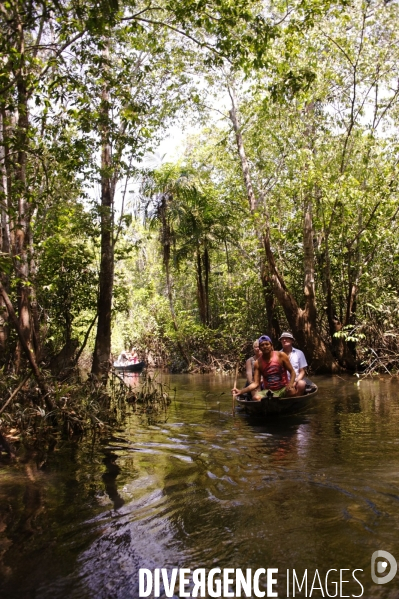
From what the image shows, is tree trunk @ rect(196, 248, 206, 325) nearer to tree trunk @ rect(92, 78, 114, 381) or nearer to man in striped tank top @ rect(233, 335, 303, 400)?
tree trunk @ rect(92, 78, 114, 381)

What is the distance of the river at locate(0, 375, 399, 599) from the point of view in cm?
371

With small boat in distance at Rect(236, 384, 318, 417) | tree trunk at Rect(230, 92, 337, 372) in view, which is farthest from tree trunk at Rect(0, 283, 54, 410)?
tree trunk at Rect(230, 92, 337, 372)

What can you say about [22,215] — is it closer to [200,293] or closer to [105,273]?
[105,273]

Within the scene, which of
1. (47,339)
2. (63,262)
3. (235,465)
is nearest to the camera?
(235,465)

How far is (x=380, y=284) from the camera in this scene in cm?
1853

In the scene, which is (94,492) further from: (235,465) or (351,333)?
(351,333)

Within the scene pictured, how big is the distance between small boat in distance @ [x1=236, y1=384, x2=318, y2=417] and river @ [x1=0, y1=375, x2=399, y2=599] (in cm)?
68

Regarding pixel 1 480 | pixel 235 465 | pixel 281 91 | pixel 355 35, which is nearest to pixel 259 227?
pixel 355 35

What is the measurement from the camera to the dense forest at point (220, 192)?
7.91 meters

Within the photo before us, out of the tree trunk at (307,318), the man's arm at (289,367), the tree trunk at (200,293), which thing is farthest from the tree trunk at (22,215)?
the tree trunk at (200,293)

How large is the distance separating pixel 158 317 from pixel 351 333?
14157mm

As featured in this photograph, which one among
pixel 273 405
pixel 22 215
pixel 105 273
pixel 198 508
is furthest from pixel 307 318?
pixel 198 508

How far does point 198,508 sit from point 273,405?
4.76 meters

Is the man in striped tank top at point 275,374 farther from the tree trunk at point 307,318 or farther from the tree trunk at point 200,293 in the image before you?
the tree trunk at point 200,293
